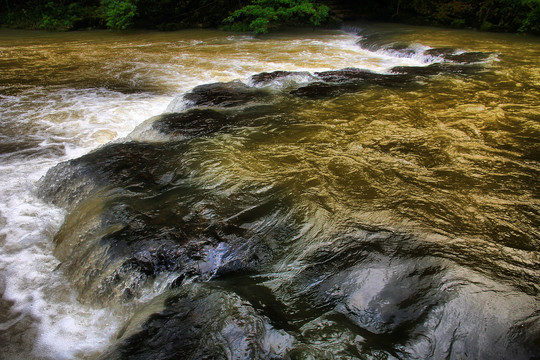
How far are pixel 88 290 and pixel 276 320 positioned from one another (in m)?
A: 1.59

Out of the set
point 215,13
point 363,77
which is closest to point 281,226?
point 363,77

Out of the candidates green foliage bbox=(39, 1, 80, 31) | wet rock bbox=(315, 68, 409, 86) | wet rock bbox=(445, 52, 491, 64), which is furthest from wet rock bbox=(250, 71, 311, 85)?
green foliage bbox=(39, 1, 80, 31)

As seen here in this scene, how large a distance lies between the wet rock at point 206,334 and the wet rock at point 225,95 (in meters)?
4.02

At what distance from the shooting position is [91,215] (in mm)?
3238

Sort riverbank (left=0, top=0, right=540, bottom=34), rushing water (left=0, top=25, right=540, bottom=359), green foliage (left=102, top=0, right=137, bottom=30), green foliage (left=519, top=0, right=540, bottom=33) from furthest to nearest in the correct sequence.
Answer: green foliage (left=102, top=0, right=137, bottom=30), riverbank (left=0, top=0, right=540, bottom=34), green foliage (left=519, top=0, right=540, bottom=33), rushing water (left=0, top=25, right=540, bottom=359)

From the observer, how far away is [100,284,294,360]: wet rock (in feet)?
6.06

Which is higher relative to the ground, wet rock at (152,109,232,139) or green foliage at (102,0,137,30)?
green foliage at (102,0,137,30)

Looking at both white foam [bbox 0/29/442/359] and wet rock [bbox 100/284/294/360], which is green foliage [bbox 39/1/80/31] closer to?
white foam [bbox 0/29/442/359]

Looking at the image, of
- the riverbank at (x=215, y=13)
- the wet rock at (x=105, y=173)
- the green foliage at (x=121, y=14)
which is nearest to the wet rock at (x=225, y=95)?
the wet rock at (x=105, y=173)

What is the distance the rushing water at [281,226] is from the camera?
202 cm

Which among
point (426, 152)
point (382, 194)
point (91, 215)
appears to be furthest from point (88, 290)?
point (426, 152)

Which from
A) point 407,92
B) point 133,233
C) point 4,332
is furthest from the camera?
point 407,92

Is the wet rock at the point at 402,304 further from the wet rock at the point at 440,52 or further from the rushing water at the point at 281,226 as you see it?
the wet rock at the point at 440,52

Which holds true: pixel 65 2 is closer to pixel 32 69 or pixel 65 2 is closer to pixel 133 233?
pixel 32 69
